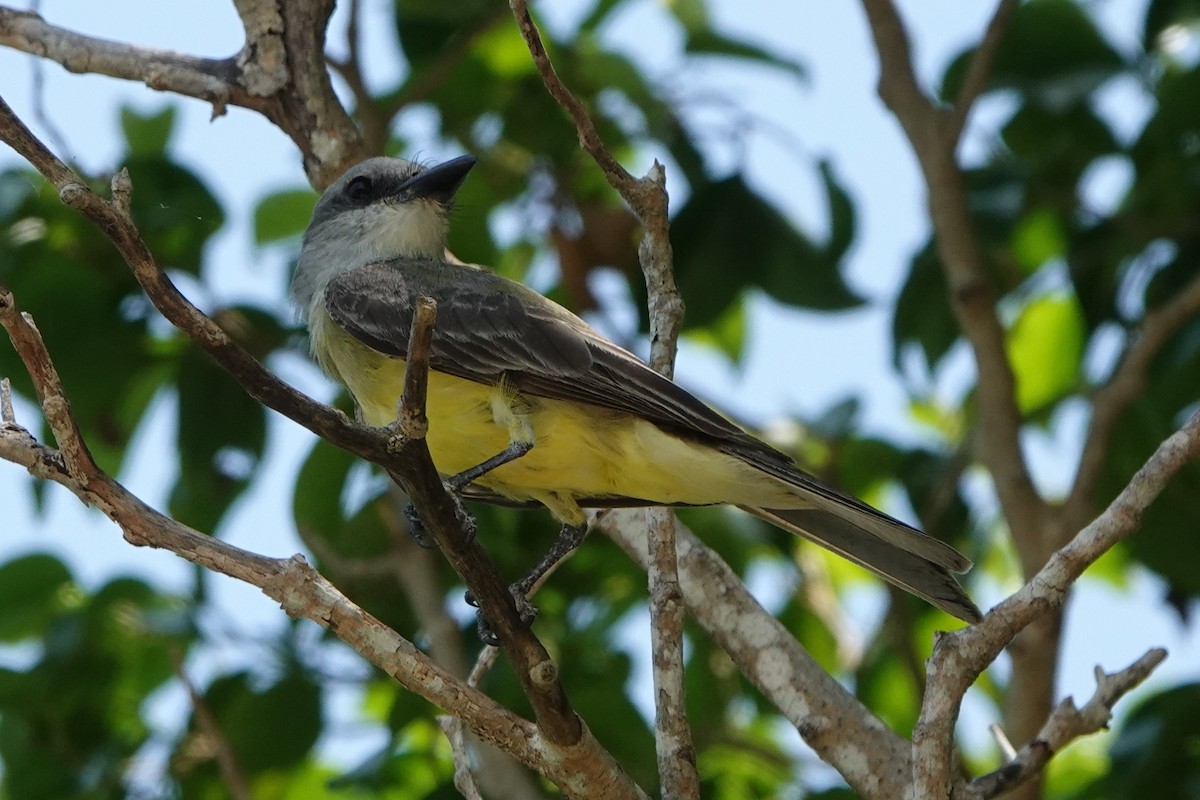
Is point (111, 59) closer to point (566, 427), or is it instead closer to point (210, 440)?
point (210, 440)

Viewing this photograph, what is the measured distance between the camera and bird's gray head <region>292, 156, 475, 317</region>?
5535 mm

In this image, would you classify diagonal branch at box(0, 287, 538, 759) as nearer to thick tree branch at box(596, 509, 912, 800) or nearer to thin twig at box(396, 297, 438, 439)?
thin twig at box(396, 297, 438, 439)

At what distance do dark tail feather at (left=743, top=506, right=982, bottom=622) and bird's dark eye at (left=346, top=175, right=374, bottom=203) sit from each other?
6.52 ft

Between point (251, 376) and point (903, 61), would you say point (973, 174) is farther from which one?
point (251, 376)

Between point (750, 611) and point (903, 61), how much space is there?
2.60 meters

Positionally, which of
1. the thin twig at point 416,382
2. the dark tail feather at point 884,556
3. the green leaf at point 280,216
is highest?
the green leaf at point 280,216

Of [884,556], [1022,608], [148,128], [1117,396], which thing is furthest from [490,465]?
[148,128]

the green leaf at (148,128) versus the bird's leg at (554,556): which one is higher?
the green leaf at (148,128)

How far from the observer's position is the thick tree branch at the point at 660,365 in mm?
3770

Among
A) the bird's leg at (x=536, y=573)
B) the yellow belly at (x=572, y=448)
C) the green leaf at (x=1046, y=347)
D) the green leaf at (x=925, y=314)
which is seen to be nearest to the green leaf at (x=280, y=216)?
the yellow belly at (x=572, y=448)

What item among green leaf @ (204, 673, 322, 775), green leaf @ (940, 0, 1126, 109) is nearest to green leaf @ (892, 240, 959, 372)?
green leaf @ (940, 0, 1126, 109)

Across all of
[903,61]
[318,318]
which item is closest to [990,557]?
[903,61]

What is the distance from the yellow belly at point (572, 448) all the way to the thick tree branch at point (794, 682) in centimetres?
26

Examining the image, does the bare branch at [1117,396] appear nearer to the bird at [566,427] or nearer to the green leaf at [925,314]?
the green leaf at [925,314]
